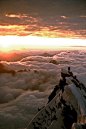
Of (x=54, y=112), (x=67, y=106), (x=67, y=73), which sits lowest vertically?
(x=54, y=112)

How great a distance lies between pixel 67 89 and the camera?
18.5 m

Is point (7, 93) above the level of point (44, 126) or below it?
below

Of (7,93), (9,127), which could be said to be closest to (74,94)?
(9,127)

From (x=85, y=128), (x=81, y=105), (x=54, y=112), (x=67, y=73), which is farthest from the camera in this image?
(x=67, y=73)

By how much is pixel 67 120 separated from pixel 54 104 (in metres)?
5.37

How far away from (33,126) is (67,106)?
10.8 meters

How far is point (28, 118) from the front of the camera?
106 metres

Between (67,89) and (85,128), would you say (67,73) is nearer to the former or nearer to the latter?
(67,89)

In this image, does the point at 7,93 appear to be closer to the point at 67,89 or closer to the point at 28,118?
the point at 28,118

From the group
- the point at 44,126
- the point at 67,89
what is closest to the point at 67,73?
the point at 67,89

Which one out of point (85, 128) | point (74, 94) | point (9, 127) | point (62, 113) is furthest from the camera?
point (9, 127)

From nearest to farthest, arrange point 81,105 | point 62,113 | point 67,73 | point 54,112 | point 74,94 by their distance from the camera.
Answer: point 81,105 → point 74,94 → point 62,113 → point 54,112 → point 67,73

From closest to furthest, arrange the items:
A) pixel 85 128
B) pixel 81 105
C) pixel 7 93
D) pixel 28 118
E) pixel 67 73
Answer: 1. pixel 85 128
2. pixel 81 105
3. pixel 67 73
4. pixel 28 118
5. pixel 7 93

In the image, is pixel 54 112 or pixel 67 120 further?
pixel 54 112
